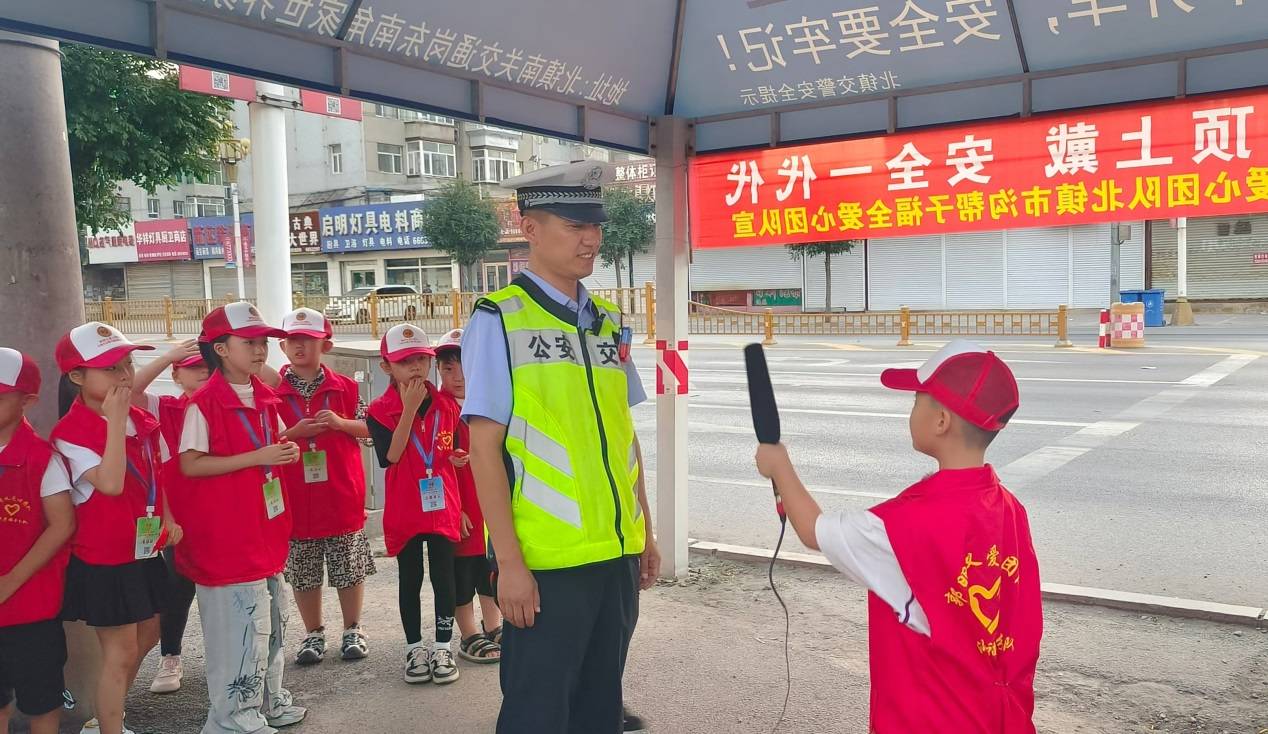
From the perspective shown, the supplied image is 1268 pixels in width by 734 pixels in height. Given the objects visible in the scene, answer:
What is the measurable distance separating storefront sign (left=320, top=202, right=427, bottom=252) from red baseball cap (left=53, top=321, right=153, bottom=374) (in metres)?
40.6

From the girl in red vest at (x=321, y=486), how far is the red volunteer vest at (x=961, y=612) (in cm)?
302

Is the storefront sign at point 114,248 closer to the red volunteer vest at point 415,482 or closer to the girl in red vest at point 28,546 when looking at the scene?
the red volunteer vest at point 415,482

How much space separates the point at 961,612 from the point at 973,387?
529mm

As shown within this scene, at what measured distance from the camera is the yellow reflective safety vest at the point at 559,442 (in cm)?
265

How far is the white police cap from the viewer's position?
9.18ft

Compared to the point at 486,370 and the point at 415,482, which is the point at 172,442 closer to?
the point at 415,482

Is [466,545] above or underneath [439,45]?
underneath

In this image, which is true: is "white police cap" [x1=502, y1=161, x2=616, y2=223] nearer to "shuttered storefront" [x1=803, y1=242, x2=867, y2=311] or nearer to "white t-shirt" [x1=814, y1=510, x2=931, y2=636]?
"white t-shirt" [x1=814, y1=510, x2=931, y2=636]

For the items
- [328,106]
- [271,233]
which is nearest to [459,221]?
[271,233]

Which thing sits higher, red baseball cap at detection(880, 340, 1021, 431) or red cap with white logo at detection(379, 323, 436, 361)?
red cap with white logo at detection(379, 323, 436, 361)

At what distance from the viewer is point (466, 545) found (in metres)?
4.87

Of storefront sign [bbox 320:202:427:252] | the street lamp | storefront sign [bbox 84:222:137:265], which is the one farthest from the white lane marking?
storefront sign [bbox 84:222:137:265]

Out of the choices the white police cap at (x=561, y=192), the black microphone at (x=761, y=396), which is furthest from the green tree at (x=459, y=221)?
the black microphone at (x=761, y=396)

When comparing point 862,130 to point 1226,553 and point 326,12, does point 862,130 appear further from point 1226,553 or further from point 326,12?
point 1226,553
